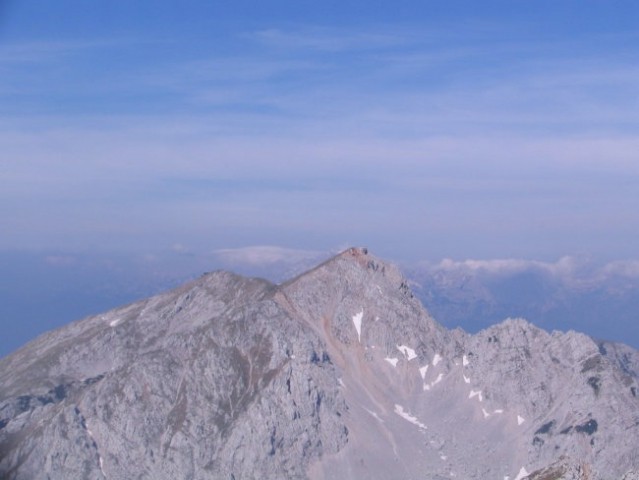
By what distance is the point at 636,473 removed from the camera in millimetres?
111000

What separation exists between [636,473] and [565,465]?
676 inches

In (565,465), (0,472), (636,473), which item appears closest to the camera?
(0,472)

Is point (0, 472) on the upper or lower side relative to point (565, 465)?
upper

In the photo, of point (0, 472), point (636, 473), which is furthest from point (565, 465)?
point (0, 472)

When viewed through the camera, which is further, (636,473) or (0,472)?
(636,473)

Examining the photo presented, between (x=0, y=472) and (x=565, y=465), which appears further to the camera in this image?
(x=565, y=465)

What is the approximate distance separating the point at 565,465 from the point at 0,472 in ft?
244

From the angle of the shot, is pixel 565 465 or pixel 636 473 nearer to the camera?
pixel 636 473

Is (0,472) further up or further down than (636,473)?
further up

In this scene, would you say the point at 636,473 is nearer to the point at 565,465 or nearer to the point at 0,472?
the point at 565,465

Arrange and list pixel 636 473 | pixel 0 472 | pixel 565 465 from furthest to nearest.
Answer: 1. pixel 565 465
2. pixel 636 473
3. pixel 0 472

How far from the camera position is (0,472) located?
70.6m
